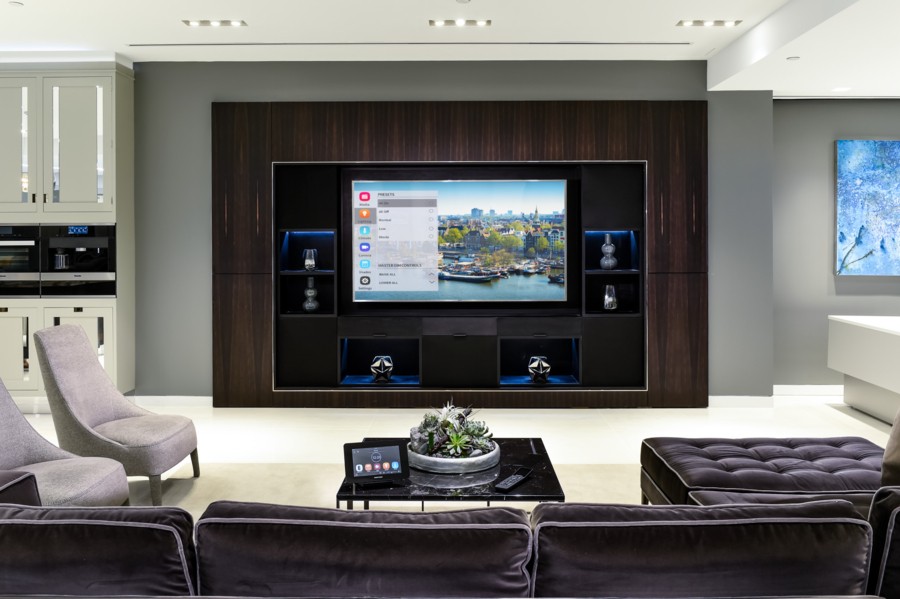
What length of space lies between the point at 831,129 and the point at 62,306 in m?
6.74

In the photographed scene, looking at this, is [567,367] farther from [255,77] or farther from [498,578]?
[498,578]

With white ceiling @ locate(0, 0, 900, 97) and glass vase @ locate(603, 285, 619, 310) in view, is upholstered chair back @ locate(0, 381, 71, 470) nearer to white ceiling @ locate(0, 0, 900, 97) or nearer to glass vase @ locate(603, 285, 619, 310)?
white ceiling @ locate(0, 0, 900, 97)

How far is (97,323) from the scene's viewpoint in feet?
18.9

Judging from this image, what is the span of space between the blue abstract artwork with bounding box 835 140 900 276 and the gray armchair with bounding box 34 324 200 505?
5.75 meters

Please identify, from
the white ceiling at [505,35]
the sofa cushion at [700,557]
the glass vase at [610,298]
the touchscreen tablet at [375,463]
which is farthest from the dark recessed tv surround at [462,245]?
the sofa cushion at [700,557]

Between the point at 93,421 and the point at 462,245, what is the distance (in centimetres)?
327

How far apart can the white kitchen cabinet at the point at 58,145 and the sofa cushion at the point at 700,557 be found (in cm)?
536

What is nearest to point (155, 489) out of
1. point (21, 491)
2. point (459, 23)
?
point (21, 491)

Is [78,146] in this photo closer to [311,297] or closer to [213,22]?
[213,22]

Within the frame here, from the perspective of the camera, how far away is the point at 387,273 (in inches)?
241

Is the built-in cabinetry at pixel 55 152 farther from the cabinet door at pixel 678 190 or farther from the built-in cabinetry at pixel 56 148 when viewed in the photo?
the cabinet door at pixel 678 190

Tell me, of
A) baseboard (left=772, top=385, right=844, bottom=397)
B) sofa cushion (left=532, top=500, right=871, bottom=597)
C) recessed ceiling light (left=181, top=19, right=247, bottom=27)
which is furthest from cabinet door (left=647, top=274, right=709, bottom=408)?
sofa cushion (left=532, top=500, right=871, bottom=597)

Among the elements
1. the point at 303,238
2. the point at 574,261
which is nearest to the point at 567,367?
the point at 574,261

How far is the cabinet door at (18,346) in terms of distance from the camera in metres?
5.73
